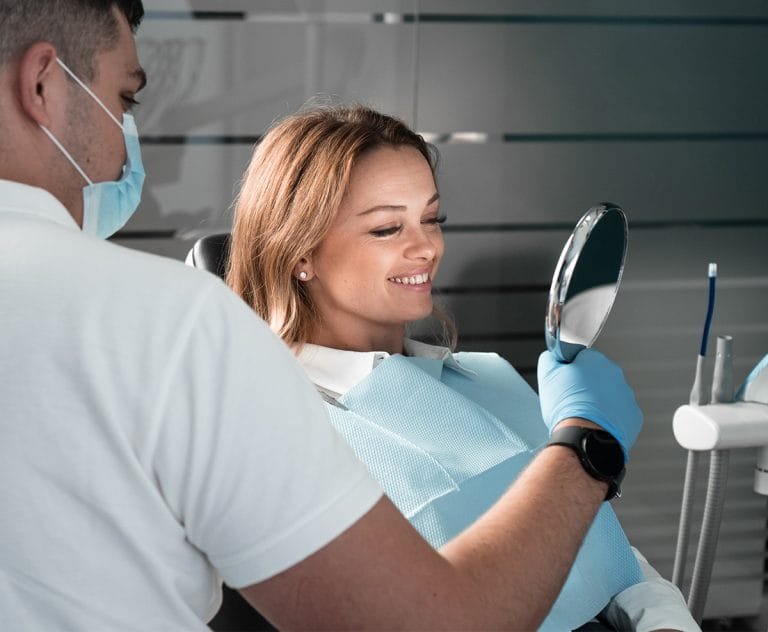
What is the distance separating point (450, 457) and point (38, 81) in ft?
3.50

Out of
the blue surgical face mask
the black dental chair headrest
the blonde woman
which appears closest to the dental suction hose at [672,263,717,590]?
the blonde woman

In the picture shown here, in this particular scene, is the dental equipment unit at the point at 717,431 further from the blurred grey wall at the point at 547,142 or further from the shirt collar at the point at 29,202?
the shirt collar at the point at 29,202

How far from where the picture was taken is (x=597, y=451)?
1145mm

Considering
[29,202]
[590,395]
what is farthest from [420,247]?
[29,202]

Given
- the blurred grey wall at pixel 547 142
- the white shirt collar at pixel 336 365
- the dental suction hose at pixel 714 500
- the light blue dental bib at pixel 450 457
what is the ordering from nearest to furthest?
the light blue dental bib at pixel 450 457 → the white shirt collar at pixel 336 365 → the dental suction hose at pixel 714 500 → the blurred grey wall at pixel 547 142

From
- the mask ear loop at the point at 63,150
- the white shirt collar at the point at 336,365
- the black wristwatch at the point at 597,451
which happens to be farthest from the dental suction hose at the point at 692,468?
the mask ear loop at the point at 63,150

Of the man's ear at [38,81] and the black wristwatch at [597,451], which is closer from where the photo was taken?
the man's ear at [38,81]

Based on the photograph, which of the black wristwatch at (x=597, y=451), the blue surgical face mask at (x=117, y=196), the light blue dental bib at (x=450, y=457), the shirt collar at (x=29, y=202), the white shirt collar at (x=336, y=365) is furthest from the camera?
the white shirt collar at (x=336, y=365)

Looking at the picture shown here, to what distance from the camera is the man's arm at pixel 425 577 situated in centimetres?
85

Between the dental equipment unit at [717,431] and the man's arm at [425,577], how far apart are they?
1.49 meters

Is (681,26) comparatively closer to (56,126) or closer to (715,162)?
(715,162)

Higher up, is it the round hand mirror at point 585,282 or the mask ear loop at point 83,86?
the mask ear loop at point 83,86

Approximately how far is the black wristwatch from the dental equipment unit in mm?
1276

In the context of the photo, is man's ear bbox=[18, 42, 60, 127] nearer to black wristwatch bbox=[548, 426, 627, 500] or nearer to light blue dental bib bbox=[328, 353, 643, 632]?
black wristwatch bbox=[548, 426, 627, 500]
